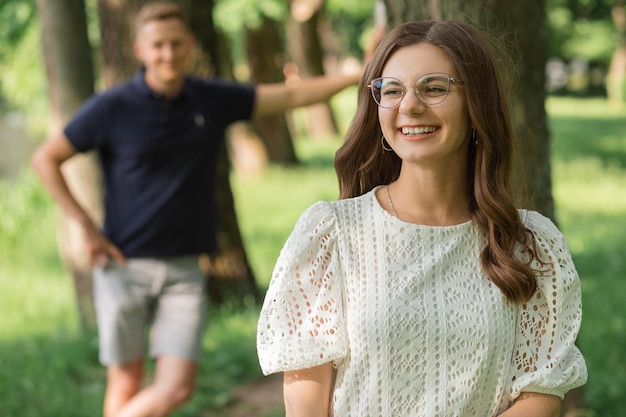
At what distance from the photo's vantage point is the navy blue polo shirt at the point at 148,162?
4.93m

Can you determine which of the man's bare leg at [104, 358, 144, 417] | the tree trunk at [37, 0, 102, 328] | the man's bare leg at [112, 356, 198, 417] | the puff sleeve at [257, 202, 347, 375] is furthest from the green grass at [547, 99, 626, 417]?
the tree trunk at [37, 0, 102, 328]

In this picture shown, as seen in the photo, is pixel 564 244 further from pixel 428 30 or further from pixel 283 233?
pixel 283 233

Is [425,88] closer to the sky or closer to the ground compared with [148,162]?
closer to the sky

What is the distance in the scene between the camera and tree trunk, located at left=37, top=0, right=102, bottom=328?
780cm

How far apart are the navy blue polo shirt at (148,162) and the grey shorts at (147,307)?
0.31 feet

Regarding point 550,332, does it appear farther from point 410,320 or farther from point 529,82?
point 529,82

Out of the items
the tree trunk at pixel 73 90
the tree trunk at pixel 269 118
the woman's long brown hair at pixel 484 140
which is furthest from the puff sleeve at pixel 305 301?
the tree trunk at pixel 269 118

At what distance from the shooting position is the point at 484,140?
2.64 metres

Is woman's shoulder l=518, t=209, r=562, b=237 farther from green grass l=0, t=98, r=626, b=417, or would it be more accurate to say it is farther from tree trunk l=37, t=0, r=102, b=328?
tree trunk l=37, t=0, r=102, b=328

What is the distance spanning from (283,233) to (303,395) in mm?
9560

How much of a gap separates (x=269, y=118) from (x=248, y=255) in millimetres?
9070

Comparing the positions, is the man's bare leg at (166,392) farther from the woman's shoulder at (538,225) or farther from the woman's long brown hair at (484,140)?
the woman's shoulder at (538,225)

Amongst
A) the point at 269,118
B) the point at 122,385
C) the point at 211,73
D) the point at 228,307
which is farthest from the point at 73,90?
the point at 269,118

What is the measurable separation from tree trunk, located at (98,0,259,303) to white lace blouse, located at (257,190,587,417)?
5.09 metres
